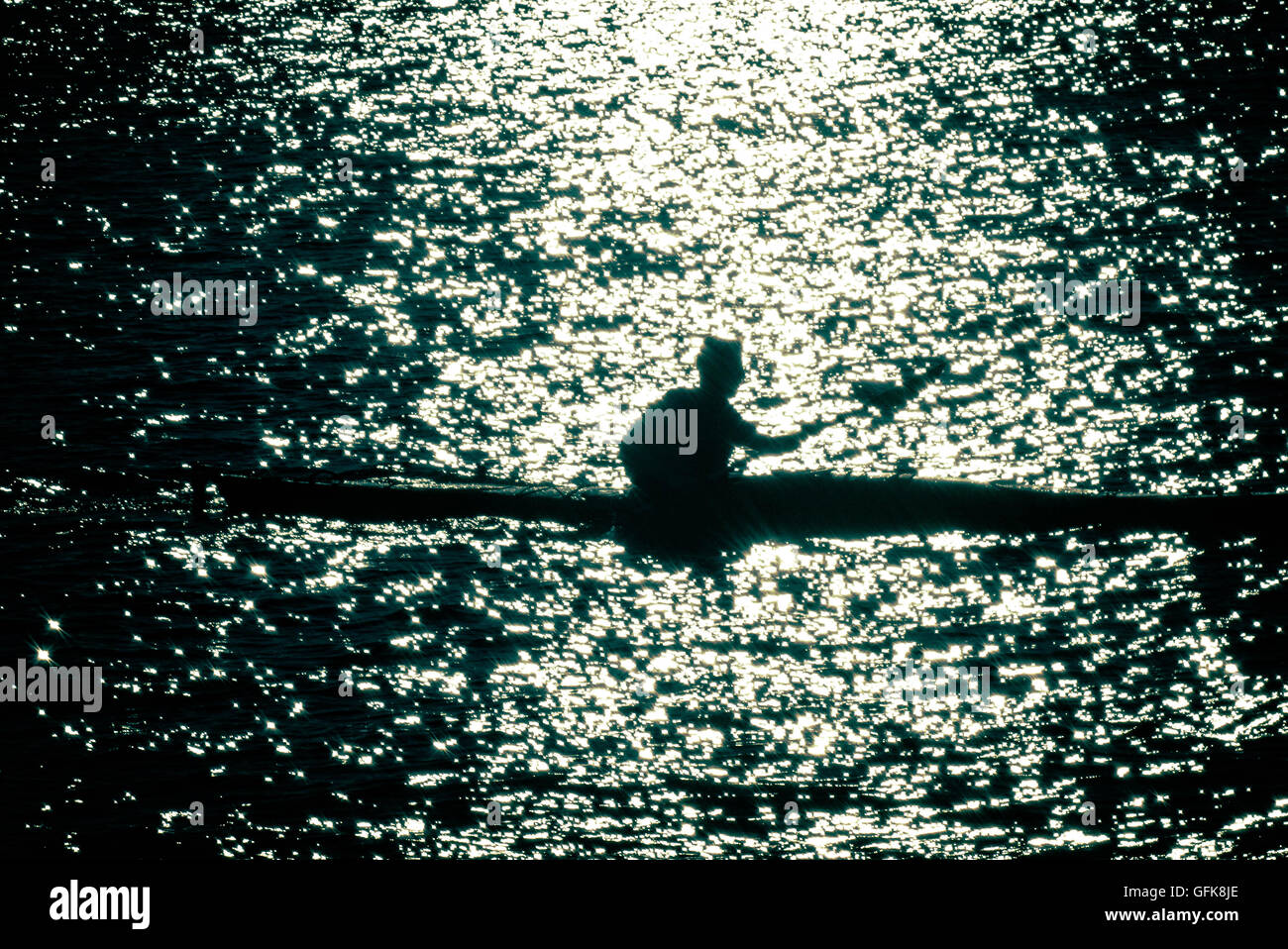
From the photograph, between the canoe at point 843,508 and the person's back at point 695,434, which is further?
the person's back at point 695,434

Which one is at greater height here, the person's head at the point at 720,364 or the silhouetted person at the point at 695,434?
the person's head at the point at 720,364

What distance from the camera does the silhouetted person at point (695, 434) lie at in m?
20.5

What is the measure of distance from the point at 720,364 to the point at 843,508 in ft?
7.90

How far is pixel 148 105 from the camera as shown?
150 ft

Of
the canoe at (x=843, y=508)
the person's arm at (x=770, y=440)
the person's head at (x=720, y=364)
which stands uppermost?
the person's head at (x=720, y=364)

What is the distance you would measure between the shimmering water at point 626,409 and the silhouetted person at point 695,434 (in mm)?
1191

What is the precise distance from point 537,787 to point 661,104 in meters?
32.2

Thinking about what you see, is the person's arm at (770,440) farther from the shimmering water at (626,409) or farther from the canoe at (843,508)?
the shimmering water at (626,409)

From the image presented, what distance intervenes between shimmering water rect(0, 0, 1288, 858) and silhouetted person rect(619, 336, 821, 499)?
3.91 ft

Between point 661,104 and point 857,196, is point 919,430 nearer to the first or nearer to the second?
point 857,196

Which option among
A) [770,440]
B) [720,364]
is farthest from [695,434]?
[770,440]

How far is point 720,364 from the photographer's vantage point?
2072 cm

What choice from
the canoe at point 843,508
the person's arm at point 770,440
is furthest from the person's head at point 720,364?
the canoe at point 843,508

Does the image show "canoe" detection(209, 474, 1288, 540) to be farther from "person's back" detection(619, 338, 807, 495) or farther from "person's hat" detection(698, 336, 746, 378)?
"person's hat" detection(698, 336, 746, 378)
